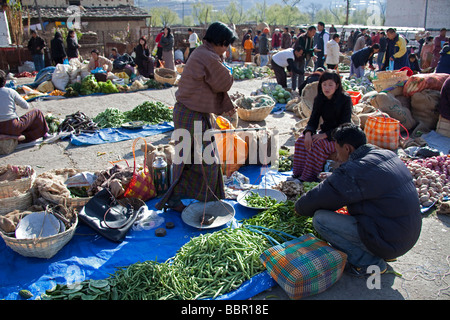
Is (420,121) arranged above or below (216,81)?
below

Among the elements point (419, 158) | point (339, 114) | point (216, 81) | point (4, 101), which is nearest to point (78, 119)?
point (4, 101)

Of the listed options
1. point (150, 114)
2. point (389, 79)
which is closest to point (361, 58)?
point (389, 79)

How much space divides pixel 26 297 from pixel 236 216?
195 centimetres

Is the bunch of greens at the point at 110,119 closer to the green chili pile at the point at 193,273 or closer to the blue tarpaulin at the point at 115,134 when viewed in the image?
the blue tarpaulin at the point at 115,134

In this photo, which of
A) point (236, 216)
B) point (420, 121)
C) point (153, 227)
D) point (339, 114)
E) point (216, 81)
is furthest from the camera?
point (420, 121)

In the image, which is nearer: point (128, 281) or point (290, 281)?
point (290, 281)

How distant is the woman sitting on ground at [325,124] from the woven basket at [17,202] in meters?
3.00

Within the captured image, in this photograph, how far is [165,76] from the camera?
424 inches

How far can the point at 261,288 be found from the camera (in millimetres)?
2564

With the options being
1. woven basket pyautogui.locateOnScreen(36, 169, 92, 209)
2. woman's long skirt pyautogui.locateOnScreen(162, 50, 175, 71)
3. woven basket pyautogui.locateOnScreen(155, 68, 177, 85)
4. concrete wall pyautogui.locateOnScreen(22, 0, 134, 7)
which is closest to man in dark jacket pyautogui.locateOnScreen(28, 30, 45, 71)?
woman's long skirt pyautogui.locateOnScreen(162, 50, 175, 71)

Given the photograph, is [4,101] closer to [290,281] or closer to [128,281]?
[128,281]

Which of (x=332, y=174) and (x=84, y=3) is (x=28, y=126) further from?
→ (x=84, y=3)

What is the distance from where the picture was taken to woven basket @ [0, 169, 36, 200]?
3.43m

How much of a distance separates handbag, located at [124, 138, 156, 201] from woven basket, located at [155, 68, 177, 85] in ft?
23.0
